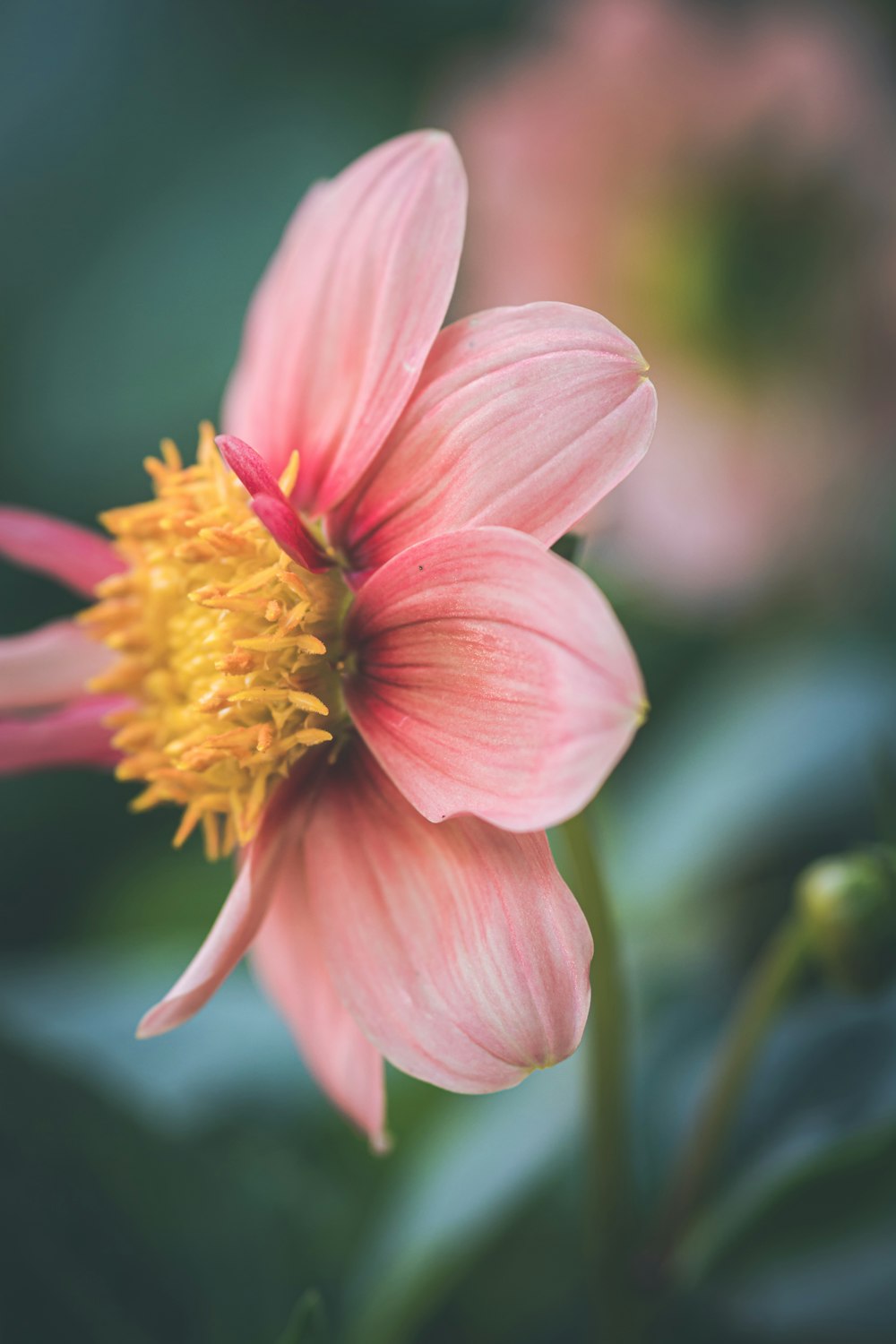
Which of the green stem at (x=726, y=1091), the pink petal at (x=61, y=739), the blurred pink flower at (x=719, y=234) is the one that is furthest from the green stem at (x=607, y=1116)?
the blurred pink flower at (x=719, y=234)

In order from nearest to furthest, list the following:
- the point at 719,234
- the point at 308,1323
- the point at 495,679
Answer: the point at 495,679, the point at 308,1323, the point at 719,234

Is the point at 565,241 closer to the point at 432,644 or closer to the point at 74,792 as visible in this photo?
the point at 74,792

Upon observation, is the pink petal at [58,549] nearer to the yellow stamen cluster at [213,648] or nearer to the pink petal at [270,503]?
the yellow stamen cluster at [213,648]

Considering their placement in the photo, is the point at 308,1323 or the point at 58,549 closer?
the point at 308,1323

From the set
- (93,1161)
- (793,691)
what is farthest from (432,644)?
(793,691)

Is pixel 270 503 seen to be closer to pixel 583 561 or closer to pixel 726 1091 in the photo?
pixel 583 561

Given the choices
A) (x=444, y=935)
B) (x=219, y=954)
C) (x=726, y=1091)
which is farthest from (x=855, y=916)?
(x=219, y=954)

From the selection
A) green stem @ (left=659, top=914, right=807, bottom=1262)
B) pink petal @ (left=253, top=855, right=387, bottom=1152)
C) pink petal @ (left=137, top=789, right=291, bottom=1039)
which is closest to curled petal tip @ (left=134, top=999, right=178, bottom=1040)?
pink petal @ (left=137, top=789, right=291, bottom=1039)

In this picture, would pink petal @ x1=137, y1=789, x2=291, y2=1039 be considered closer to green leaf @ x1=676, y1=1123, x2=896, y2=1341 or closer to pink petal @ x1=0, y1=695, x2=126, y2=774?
pink petal @ x1=0, y1=695, x2=126, y2=774
